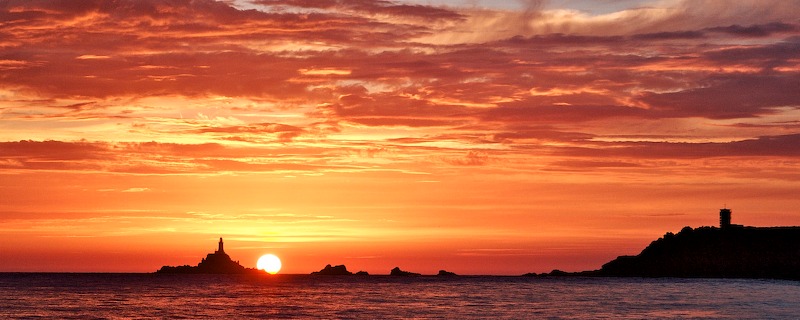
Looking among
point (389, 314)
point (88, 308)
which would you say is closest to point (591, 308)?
point (389, 314)

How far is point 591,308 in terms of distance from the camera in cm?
10350

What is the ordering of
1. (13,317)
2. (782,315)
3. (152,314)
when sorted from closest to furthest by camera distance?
1. (782,315)
2. (13,317)
3. (152,314)

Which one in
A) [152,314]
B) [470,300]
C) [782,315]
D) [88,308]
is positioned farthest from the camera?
[470,300]

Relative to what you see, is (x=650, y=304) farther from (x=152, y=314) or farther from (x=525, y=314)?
(x=152, y=314)

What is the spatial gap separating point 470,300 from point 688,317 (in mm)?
42848

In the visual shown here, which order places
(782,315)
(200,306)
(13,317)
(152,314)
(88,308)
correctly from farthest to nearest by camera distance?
1. (200,306)
2. (88,308)
3. (152,314)
4. (13,317)
5. (782,315)

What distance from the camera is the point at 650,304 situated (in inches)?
4286

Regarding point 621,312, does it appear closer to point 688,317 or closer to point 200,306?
point 688,317

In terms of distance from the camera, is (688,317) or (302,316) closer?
(688,317)

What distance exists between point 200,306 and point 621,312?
49.1 metres

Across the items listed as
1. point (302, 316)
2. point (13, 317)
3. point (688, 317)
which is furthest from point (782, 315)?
point (13, 317)

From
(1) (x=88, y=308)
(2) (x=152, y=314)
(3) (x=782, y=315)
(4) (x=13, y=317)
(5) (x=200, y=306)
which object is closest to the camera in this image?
(3) (x=782, y=315)

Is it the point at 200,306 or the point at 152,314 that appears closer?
the point at 152,314

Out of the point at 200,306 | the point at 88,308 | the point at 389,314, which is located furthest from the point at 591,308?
the point at 88,308
